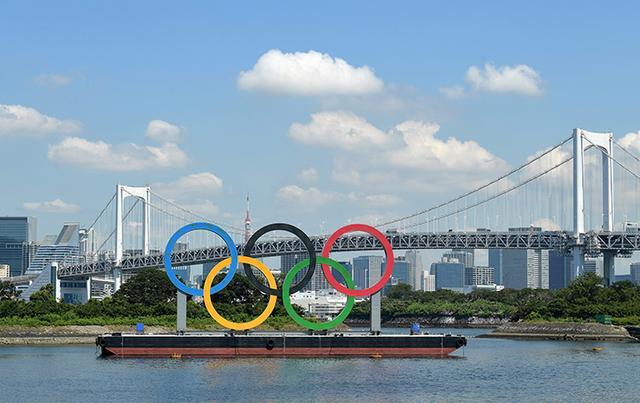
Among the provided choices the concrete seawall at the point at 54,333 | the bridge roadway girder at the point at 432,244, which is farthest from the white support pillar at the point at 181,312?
the bridge roadway girder at the point at 432,244

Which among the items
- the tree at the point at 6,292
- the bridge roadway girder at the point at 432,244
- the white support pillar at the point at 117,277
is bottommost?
the tree at the point at 6,292

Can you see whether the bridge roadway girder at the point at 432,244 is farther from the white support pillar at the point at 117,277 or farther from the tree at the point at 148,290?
the tree at the point at 148,290

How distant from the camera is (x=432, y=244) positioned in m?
110

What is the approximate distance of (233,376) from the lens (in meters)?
46.6

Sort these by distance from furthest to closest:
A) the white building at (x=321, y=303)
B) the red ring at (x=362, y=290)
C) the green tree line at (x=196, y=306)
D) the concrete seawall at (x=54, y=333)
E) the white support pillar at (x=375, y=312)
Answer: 1. the white building at (x=321, y=303)
2. the green tree line at (x=196, y=306)
3. the concrete seawall at (x=54, y=333)
4. the white support pillar at (x=375, y=312)
5. the red ring at (x=362, y=290)

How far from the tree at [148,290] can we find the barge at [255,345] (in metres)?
34.3

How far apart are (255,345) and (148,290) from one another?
38.0 m

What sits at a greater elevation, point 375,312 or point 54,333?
point 375,312

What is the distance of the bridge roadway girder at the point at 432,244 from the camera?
97.4 metres

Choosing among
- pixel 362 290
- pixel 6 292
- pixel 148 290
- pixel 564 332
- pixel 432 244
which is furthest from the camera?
pixel 432 244

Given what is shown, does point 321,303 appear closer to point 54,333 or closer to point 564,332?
point 564,332

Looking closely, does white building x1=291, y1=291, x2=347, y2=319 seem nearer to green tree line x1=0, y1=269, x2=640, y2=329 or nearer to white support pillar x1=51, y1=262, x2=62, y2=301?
white support pillar x1=51, y1=262, x2=62, y2=301

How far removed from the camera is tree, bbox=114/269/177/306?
91.4 m

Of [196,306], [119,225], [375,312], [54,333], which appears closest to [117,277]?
[119,225]
